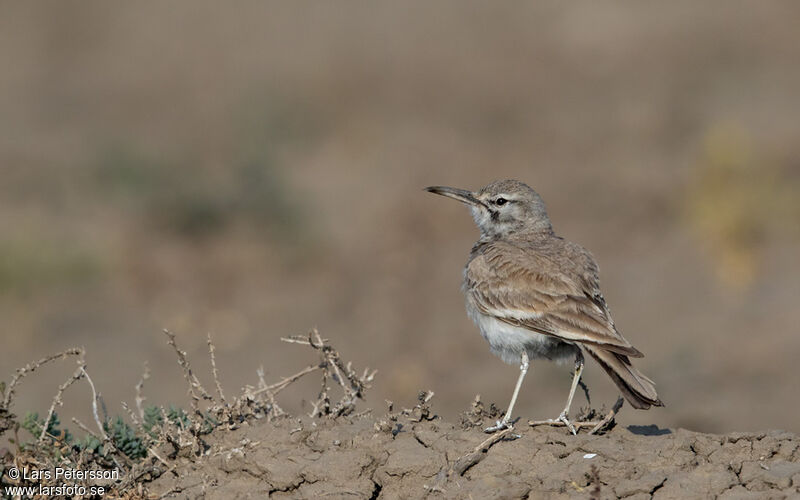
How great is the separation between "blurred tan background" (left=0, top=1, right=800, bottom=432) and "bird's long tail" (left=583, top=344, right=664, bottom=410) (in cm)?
352

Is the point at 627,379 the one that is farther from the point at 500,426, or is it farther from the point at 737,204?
the point at 737,204

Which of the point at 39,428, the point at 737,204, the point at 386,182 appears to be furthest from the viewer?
the point at 386,182

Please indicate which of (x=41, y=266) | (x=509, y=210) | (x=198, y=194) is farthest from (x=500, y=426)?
(x=198, y=194)

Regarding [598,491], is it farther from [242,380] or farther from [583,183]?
[583,183]

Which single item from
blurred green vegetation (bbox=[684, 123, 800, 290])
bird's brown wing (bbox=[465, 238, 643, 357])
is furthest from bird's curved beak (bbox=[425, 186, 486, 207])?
blurred green vegetation (bbox=[684, 123, 800, 290])

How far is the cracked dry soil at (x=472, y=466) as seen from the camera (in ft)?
15.6

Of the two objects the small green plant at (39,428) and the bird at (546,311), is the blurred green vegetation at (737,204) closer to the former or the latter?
the bird at (546,311)

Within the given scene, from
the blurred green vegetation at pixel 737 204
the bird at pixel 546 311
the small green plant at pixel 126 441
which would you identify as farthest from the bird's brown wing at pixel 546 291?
the blurred green vegetation at pixel 737 204

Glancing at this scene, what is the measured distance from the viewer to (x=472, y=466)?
5012 mm

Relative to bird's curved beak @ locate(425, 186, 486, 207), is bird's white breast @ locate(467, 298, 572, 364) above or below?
below

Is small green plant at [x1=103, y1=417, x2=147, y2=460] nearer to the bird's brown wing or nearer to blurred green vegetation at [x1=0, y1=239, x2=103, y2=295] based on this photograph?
the bird's brown wing

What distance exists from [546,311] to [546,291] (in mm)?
179

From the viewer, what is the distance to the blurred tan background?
36.2 feet

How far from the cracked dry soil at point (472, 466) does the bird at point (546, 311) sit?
0.25m
